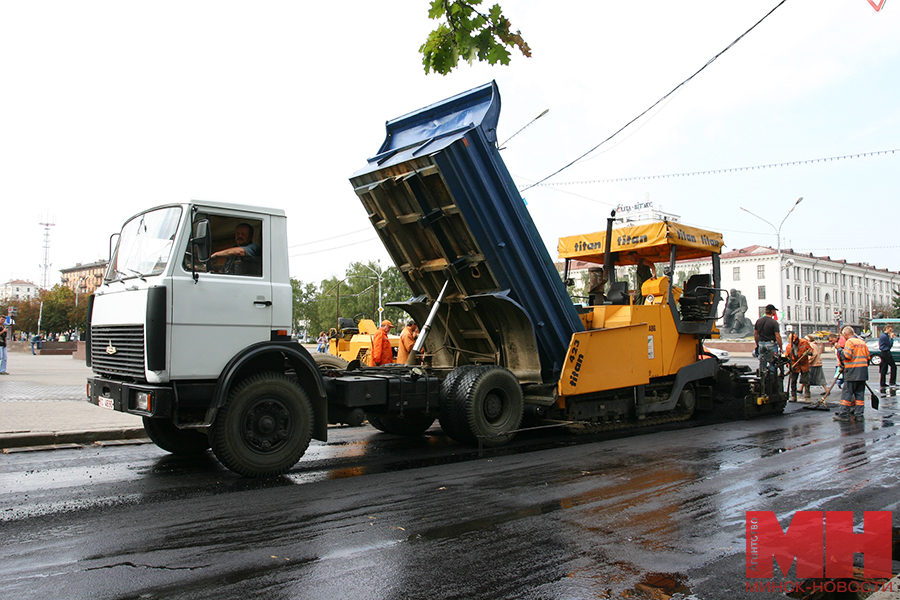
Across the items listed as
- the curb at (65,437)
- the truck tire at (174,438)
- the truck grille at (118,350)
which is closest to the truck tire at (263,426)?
the truck grille at (118,350)

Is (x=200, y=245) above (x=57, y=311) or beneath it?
beneath

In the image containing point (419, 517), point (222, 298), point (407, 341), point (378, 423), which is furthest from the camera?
point (407, 341)

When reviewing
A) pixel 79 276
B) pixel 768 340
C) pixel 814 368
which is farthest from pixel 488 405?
pixel 79 276

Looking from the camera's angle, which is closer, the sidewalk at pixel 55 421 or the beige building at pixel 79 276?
the sidewalk at pixel 55 421

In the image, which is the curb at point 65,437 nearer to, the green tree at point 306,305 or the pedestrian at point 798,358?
the pedestrian at point 798,358

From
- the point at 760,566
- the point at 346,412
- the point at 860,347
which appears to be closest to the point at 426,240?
the point at 346,412

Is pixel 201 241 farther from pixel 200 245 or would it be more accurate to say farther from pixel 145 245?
pixel 145 245

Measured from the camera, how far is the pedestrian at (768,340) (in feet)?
37.4

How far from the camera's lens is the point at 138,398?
5.61 meters

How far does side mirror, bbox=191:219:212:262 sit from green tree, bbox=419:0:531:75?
2.54m

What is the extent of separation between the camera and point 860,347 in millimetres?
10258

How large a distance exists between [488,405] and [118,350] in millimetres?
4062

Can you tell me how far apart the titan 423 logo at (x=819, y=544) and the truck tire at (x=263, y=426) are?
3.96m

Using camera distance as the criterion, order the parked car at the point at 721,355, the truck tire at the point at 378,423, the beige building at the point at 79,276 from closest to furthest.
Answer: the truck tire at the point at 378,423 < the parked car at the point at 721,355 < the beige building at the point at 79,276
